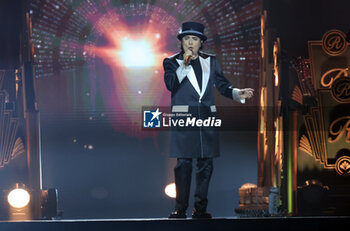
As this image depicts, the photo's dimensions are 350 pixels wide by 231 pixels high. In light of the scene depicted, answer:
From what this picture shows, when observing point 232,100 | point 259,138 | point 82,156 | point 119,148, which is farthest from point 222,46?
point 82,156

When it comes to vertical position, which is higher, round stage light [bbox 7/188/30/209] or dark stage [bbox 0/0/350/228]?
dark stage [bbox 0/0/350/228]

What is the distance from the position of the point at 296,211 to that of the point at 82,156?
1.85 meters

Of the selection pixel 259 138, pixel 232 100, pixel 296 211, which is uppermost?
pixel 232 100

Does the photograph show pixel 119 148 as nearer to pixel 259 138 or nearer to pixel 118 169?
pixel 118 169

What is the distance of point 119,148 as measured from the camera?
13.3 feet

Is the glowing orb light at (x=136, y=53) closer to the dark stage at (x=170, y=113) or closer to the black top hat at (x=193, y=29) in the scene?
the dark stage at (x=170, y=113)

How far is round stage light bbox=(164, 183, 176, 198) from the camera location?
4074 millimetres

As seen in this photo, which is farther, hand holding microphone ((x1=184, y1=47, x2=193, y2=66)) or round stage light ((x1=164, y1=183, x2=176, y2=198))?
round stage light ((x1=164, y1=183, x2=176, y2=198))

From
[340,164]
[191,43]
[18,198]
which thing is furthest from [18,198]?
[340,164]

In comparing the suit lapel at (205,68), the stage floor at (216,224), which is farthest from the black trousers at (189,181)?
the suit lapel at (205,68)

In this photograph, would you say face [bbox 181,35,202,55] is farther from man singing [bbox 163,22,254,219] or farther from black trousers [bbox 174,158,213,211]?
black trousers [bbox 174,158,213,211]

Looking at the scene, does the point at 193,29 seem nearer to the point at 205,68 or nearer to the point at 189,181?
the point at 205,68

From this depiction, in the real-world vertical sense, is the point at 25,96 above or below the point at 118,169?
above

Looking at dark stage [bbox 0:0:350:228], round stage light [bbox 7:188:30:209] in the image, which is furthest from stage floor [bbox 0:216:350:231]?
round stage light [bbox 7:188:30:209]
